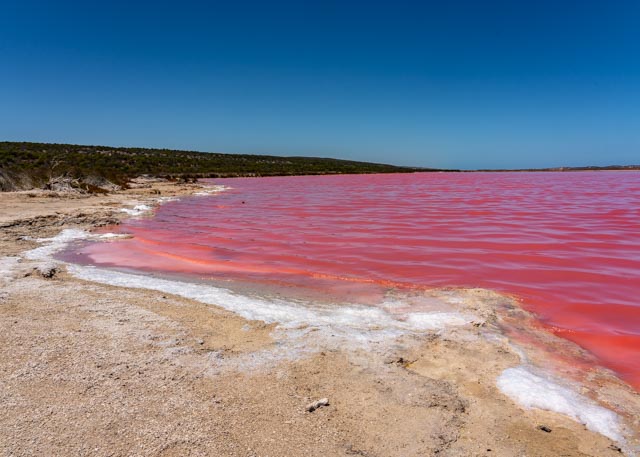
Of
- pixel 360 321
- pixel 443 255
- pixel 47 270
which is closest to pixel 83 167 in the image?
pixel 47 270

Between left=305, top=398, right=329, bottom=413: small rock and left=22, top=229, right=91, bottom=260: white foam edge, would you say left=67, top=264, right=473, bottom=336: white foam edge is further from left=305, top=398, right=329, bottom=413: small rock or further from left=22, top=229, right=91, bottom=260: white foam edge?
left=22, top=229, right=91, bottom=260: white foam edge

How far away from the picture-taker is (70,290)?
5.16 meters

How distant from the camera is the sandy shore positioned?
243 centimetres

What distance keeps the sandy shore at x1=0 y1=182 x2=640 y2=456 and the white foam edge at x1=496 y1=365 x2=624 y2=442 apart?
0.22 feet

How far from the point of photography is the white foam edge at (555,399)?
2.70m

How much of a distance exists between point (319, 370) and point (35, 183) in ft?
69.2

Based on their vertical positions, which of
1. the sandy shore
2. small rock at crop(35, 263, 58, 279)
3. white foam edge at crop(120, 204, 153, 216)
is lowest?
white foam edge at crop(120, 204, 153, 216)

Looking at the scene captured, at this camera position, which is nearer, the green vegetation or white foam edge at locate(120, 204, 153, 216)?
white foam edge at locate(120, 204, 153, 216)

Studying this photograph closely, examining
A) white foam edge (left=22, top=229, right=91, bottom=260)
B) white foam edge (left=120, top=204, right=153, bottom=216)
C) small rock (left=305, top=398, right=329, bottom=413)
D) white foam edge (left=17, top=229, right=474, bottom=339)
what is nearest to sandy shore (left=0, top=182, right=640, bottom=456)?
small rock (left=305, top=398, right=329, bottom=413)

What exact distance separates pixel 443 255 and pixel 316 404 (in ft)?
18.6

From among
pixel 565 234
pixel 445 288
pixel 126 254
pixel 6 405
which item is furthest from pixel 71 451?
pixel 565 234

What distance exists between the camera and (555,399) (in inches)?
117

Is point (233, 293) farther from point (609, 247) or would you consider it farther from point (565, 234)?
point (565, 234)

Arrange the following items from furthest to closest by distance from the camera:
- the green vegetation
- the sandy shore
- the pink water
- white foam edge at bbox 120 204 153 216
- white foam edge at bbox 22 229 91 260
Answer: the green vegetation
white foam edge at bbox 120 204 153 216
white foam edge at bbox 22 229 91 260
the pink water
the sandy shore
